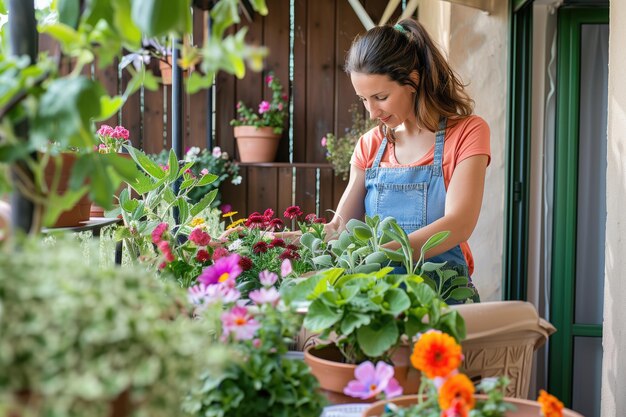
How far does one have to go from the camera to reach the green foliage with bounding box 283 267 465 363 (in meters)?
0.89

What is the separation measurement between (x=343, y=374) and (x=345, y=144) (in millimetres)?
3660

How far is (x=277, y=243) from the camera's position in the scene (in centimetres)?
150

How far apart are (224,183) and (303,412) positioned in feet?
13.6

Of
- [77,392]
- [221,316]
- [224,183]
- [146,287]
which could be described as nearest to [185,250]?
[221,316]

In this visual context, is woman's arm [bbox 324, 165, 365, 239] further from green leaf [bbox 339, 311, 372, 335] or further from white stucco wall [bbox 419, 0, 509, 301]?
white stucco wall [bbox 419, 0, 509, 301]

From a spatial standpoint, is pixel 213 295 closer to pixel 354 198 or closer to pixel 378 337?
pixel 378 337

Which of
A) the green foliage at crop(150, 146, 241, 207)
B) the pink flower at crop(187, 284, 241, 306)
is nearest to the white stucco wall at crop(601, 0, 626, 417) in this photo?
the pink flower at crop(187, 284, 241, 306)

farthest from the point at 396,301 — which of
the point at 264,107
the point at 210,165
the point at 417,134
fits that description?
the point at 264,107

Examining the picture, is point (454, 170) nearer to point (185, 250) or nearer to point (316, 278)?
point (185, 250)

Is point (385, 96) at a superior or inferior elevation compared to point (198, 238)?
superior

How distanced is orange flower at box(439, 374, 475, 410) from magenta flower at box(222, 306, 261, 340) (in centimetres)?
21

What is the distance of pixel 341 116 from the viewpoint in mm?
4785

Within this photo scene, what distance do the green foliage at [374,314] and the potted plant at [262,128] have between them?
148 inches

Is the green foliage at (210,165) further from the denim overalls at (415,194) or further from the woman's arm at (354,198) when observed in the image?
the denim overalls at (415,194)
